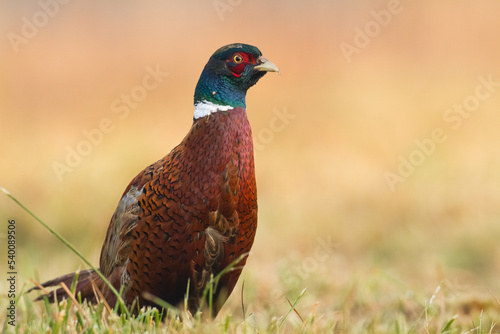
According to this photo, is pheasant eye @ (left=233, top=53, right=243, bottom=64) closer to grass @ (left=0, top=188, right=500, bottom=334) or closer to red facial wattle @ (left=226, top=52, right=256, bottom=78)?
red facial wattle @ (left=226, top=52, right=256, bottom=78)

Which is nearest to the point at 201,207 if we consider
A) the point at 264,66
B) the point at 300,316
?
the point at 300,316

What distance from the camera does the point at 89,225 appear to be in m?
6.37

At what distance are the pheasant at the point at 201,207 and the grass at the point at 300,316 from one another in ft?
0.39

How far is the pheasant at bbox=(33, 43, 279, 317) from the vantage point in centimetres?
336

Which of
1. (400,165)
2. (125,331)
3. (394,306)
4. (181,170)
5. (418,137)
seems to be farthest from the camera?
(418,137)

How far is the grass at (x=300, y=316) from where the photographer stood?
9.49 ft

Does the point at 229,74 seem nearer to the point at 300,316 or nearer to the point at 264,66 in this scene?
the point at 264,66

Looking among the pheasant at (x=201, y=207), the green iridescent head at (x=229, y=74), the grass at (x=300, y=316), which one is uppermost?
the green iridescent head at (x=229, y=74)

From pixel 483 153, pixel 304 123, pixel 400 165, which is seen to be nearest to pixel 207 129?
pixel 400 165

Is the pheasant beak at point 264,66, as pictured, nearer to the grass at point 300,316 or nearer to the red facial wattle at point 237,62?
the red facial wattle at point 237,62

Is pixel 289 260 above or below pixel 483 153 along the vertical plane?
below

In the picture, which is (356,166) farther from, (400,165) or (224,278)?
(224,278)

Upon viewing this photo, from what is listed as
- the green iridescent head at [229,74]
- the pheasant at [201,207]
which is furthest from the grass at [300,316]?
the green iridescent head at [229,74]

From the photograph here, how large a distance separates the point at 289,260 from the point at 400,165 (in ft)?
8.12
